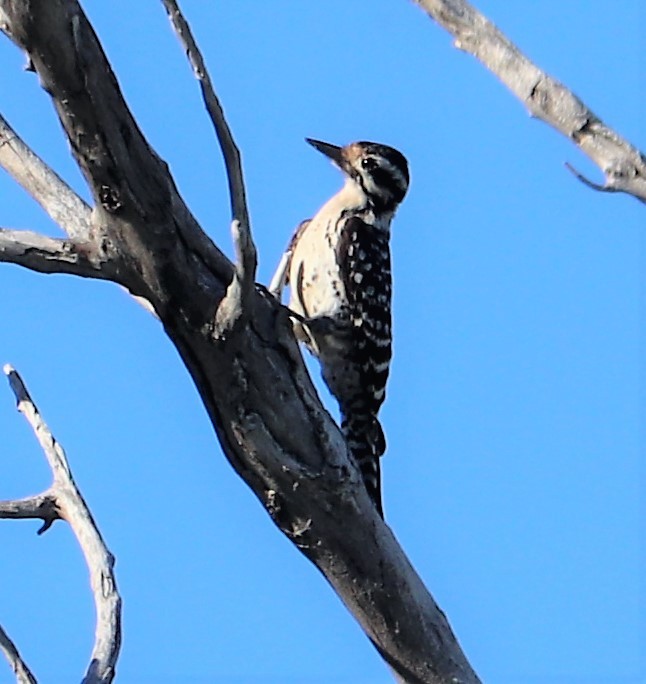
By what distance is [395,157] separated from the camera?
28.4 feet

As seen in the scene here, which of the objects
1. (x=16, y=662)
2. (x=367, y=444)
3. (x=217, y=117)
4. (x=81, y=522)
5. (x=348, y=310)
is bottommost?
(x=16, y=662)

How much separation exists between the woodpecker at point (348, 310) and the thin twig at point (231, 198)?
2.57 meters

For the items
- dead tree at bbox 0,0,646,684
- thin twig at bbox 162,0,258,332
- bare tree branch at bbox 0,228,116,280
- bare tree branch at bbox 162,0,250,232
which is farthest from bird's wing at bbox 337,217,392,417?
bare tree branch at bbox 162,0,250,232

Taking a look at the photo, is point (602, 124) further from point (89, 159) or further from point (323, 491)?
point (323, 491)

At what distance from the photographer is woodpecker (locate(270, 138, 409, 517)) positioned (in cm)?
795

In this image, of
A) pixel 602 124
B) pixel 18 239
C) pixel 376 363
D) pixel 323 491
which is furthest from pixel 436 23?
pixel 376 363

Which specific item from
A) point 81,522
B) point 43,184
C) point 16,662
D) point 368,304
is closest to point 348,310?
point 368,304

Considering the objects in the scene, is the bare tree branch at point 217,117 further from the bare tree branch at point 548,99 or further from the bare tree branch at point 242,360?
the bare tree branch at point 548,99

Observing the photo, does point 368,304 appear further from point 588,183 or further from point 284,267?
point 588,183

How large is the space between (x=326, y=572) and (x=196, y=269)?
145cm

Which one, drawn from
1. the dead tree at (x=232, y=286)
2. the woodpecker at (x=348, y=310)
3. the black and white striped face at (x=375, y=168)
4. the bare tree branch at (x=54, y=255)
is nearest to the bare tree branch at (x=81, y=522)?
the dead tree at (x=232, y=286)

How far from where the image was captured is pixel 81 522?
574cm

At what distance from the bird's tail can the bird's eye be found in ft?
5.02

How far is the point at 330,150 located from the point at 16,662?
4.45m
